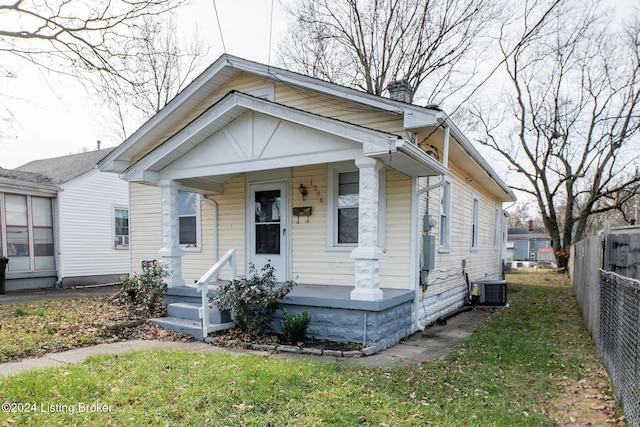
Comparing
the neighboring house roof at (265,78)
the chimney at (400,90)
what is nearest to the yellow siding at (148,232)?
the neighboring house roof at (265,78)

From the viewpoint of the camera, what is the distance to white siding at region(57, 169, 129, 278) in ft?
42.4

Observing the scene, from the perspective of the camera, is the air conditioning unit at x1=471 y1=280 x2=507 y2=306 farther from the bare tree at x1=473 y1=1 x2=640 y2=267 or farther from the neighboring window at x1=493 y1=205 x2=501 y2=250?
the bare tree at x1=473 y1=1 x2=640 y2=267

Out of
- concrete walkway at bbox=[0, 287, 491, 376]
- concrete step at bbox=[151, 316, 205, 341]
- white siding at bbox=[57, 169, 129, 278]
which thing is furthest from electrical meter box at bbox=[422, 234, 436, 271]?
white siding at bbox=[57, 169, 129, 278]

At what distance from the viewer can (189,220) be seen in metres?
8.95

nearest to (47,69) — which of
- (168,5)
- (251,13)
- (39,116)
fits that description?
(39,116)

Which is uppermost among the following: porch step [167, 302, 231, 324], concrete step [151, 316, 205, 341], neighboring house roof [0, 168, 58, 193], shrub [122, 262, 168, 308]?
neighboring house roof [0, 168, 58, 193]

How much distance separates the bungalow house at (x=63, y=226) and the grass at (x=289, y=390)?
33.9 feet

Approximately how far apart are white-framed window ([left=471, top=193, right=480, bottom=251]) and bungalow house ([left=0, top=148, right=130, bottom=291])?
12.6 m

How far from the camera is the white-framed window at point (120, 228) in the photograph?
14445 mm

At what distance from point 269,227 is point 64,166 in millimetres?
11876

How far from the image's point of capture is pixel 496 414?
10.6 feet

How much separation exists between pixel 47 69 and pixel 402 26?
1308 cm

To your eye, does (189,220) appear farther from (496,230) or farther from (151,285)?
(496,230)

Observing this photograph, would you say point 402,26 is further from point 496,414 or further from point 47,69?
point 496,414
